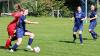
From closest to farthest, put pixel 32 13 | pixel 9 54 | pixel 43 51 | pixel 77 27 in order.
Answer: pixel 9 54 < pixel 43 51 < pixel 77 27 < pixel 32 13

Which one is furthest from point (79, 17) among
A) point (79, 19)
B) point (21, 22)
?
point (21, 22)

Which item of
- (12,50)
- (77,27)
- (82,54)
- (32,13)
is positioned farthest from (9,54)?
(32,13)

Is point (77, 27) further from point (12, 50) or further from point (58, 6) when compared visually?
point (58, 6)

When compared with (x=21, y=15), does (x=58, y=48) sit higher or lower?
lower

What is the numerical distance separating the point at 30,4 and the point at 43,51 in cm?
3912

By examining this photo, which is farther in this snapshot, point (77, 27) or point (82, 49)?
point (77, 27)

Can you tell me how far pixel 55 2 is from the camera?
55312 mm

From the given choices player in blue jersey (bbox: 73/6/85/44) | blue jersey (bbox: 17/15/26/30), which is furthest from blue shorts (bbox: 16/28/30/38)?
player in blue jersey (bbox: 73/6/85/44)

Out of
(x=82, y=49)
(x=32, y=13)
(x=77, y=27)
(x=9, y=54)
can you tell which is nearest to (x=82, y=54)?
(x=82, y=49)

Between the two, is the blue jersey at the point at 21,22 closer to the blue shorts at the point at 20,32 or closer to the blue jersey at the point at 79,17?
the blue shorts at the point at 20,32

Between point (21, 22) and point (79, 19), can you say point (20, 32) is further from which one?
point (79, 19)

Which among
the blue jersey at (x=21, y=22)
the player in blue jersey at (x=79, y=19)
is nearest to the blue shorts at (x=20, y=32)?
the blue jersey at (x=21, y=22)

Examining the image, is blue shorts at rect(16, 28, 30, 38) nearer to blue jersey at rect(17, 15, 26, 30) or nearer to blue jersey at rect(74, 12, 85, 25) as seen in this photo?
blue jersey at rect(17, 15, 26, 30)

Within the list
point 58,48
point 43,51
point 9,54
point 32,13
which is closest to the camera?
point 9,54
